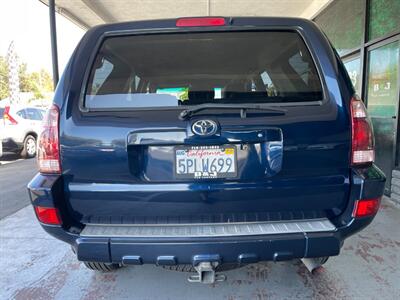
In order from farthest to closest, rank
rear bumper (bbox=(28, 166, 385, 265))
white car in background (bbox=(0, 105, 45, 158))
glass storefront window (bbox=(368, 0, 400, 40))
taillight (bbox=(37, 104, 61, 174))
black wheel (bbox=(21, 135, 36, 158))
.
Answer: black wheel (bbox=(21, 135, 36, 158)) < white car in background (bbox=(0, 105, 45, 158)) < glass storefront window (bbox=(368, 0, 400, 40)) < taillight (bbox=(37, 104, 61, 174)) < rear bumper (bbox=(28, 166, 385, 265))

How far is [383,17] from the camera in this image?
512 cm

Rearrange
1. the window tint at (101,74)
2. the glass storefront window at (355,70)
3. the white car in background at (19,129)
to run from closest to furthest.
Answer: the window tint at (101,74), the glass storefront window at (355,70), the white car in background at (19,129)

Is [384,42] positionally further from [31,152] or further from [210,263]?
[31,152]

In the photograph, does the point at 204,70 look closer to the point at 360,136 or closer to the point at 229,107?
the point at 229,107

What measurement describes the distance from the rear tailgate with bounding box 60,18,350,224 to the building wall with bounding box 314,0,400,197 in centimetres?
320

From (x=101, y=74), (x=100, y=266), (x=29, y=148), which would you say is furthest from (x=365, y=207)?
(x=29, y=148)

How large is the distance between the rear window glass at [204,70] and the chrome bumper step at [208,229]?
71cm

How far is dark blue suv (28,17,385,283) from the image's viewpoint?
6.19ft

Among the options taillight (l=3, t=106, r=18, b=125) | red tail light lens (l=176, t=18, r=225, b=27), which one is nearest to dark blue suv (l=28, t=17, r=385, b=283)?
red tail light lens (l=176, t=18, r=225, b=27)

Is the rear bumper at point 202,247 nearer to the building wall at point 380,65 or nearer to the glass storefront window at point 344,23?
the building wall at point 380,65

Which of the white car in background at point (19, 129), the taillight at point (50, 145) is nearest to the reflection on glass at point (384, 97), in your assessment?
the taillight at point (50, 145)

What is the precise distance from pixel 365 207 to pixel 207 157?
37.8 inches

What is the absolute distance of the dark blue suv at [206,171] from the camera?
189 centimetres

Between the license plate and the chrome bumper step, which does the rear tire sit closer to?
the chrome bumper step
